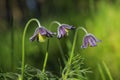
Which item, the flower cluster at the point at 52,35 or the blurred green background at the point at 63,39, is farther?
the blurred green background at the point at 63,39

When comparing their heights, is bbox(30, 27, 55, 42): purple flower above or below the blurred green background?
below

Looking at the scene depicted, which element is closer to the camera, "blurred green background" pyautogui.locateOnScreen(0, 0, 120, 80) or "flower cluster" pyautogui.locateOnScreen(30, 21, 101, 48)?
"flower cluster" pyautogui.locateOnScreen(30, 21, 101, 48)

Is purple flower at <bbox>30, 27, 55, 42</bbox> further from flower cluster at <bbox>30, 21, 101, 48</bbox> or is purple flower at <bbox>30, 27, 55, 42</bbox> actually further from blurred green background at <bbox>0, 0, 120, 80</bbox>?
blurred green background at <bbox>0, 0, 120, 80</bbox>

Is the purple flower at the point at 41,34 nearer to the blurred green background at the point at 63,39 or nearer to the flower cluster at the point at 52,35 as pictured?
the flower cluster at the point at 52,35

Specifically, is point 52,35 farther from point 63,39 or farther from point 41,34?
point 63,39

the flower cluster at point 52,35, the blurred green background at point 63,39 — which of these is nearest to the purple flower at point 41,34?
the flower cluster at point 52,35

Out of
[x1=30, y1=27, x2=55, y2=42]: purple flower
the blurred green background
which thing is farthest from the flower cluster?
the blurred green background

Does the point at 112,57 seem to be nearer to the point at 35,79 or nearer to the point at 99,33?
the point at 99,33

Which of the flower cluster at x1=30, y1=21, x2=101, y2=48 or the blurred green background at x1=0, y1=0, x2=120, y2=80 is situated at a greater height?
the blurred green background at x1=0, y1=0, x2=120, y2=80

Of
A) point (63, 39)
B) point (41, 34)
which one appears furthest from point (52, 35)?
point (63, 39)
